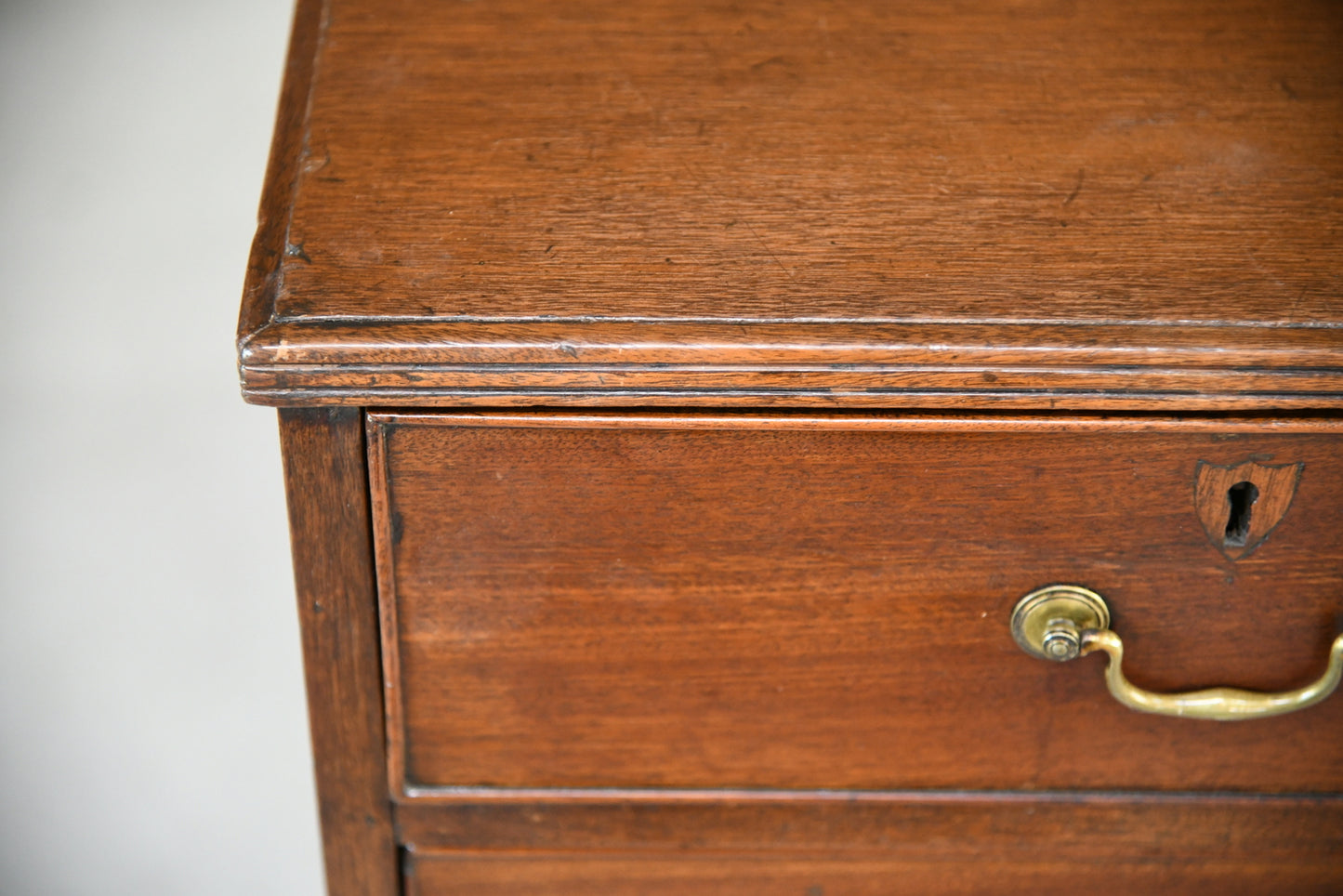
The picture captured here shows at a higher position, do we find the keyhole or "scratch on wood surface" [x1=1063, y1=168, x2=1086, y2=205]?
"scratch on wood surface" [x1=1063, y1=168, x2=1086, y2=205]

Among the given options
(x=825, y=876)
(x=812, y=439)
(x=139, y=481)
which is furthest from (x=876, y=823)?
(x=139, y=481)

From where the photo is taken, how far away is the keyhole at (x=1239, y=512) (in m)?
0.50

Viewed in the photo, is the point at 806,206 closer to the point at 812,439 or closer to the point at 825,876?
the point at 812,439

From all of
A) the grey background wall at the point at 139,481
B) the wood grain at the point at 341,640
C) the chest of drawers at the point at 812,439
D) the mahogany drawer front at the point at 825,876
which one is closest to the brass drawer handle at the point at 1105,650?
the chest of drawers at the point at 812,439

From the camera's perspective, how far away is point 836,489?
504 mm

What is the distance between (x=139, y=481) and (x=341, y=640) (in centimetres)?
68

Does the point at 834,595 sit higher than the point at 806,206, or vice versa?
the point at 806,206

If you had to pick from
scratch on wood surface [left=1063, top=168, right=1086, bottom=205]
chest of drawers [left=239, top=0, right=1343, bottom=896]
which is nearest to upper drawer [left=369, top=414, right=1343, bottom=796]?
chest of drawers [left=239, top=0, right=1343, bottom=896]

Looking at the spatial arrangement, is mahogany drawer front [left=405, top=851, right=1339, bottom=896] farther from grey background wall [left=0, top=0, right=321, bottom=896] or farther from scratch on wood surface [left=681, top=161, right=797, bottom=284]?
grey background wall [left=0, top=0, right=321, bottom=896]

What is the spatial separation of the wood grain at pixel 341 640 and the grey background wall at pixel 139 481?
48cm

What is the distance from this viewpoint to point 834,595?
1.73 ft

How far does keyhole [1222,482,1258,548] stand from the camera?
1.65 feet

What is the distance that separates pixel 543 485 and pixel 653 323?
0.26 feet

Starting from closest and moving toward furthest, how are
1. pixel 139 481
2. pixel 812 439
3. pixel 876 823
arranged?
pixel 812 439 < pixel 876 823 < pixel 139 481
